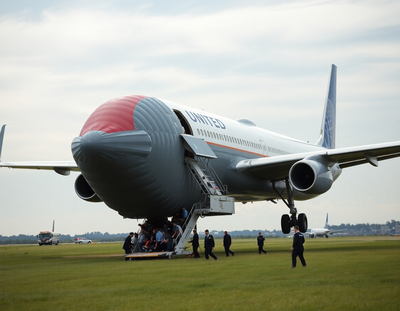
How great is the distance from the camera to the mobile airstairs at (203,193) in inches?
789

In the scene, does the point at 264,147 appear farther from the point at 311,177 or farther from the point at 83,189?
the point at 83,189

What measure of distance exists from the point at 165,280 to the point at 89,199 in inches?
482

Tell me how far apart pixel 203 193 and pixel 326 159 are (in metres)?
5.57

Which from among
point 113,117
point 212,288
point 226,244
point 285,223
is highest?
point 113,117

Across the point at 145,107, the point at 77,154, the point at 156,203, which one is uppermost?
the point at 145,107

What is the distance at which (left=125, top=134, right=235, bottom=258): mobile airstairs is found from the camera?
2003cm

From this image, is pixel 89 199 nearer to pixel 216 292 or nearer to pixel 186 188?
pixel 186 188

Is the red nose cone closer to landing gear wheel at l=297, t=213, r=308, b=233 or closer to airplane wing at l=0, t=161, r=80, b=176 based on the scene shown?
airplane wing at l=0, t=161, r=80, b=176

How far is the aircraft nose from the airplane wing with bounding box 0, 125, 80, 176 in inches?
331

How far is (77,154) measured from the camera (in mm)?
17672

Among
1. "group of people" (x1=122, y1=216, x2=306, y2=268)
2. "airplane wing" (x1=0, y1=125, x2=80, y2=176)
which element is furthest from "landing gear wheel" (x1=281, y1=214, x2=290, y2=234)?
"airplane wing" (x1=0, y1=125, x2=80, y2=176)

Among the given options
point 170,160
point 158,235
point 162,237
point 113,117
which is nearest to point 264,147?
point 170,160

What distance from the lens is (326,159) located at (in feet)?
75.0

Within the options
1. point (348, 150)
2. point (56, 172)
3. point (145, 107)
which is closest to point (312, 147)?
point (348, 150)
